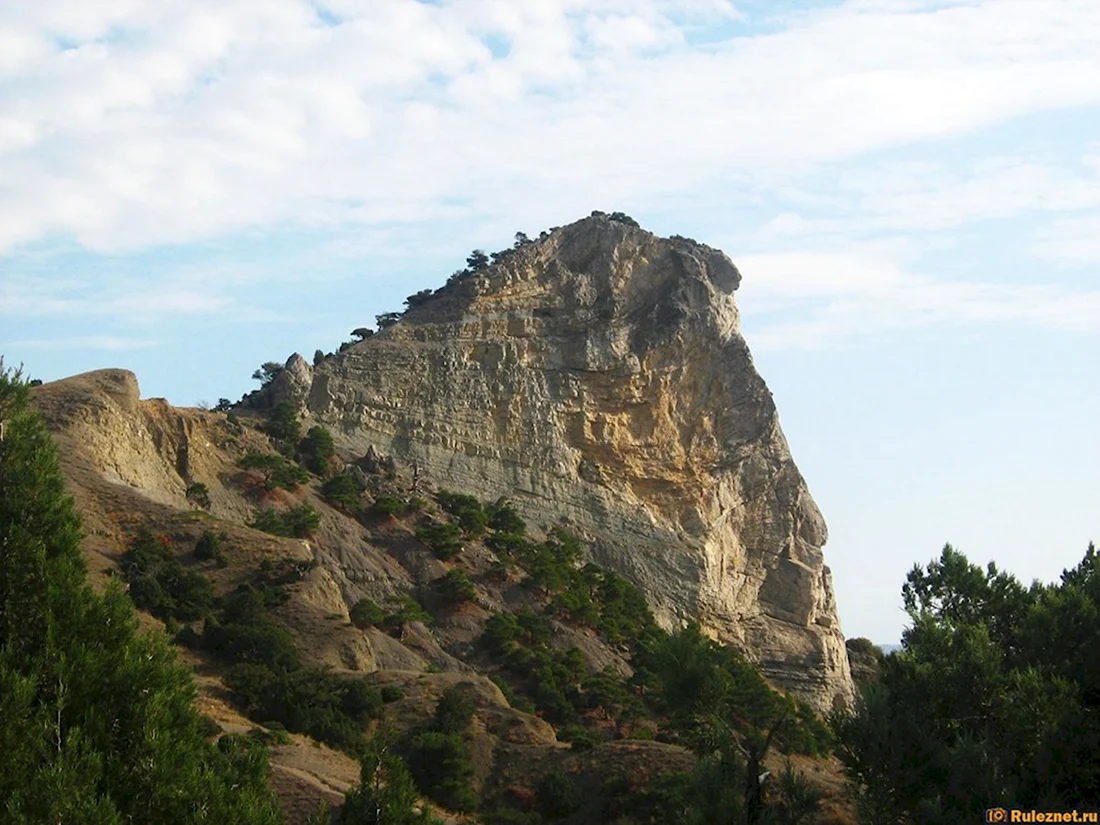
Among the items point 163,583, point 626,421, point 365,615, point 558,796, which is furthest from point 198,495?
point 626,421

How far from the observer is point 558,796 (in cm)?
3300

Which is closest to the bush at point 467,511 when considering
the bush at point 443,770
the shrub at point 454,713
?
the shrub at point 454,713

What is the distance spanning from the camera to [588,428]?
6619cm

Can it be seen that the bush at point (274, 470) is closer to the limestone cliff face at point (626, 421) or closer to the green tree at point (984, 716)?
the limestone cliff face at point (626, 421)

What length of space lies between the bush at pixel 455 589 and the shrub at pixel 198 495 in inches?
A: 340

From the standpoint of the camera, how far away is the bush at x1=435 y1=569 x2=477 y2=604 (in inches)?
2087

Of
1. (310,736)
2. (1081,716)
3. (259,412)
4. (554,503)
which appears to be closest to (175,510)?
(310,736)

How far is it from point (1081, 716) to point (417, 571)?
112ft

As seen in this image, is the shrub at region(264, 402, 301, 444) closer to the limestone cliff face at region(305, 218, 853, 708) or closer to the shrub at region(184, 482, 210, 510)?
the limestone cliff face at region(305, 218, 853, 708)

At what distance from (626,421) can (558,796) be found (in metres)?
35.2

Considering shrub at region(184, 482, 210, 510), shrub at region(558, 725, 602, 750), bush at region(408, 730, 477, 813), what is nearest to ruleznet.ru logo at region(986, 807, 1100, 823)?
bush at region(408, 730, 477, 813)

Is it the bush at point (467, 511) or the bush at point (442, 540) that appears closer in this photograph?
the bush at point (442, 540)

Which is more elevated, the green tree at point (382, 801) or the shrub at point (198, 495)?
the shrub at point (198, 495)

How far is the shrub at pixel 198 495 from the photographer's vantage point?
4997 centimetres
